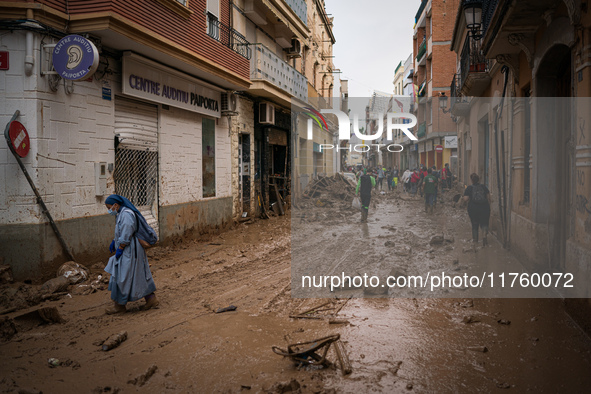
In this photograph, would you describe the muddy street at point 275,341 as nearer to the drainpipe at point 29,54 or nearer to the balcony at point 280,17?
the drainpipe at point 29,54

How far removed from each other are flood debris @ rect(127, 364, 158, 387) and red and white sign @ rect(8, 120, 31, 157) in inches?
175

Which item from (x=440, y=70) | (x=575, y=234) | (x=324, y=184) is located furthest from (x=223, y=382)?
(x=440, y=70)

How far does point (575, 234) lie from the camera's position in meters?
5.54

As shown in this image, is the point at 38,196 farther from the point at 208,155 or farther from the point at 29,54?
the point at 208,155

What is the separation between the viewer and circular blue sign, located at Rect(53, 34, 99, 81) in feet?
22.9

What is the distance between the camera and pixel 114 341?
4.68 meters

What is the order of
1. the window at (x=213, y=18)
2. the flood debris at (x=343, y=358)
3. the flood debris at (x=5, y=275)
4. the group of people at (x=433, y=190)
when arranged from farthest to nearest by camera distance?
the window at (x=213, y=18) → the group of people at (x=433, y=190) → the flood debris at (x=5, y=275) → the flood debris at (x=343, y=358)

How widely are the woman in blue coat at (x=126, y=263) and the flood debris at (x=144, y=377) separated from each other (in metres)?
1.94

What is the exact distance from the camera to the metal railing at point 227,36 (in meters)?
12.6

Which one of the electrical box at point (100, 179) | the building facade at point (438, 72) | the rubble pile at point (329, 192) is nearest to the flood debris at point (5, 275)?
the electrical box at point (100, 179)

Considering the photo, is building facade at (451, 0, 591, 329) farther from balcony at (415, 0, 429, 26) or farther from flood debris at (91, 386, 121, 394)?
balcony at (415, 0, 429, 26)

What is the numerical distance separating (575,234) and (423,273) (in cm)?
286

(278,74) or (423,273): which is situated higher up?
(278,74)

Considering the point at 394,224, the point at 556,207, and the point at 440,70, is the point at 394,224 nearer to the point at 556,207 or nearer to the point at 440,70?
the point at 556,207
